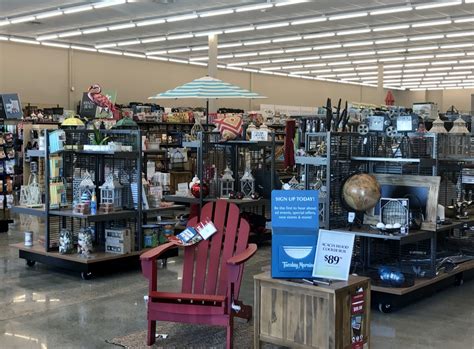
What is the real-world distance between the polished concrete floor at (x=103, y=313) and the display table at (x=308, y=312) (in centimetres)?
73

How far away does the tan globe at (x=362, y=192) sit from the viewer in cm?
528

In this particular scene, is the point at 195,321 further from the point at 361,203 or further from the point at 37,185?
the point at 37,185

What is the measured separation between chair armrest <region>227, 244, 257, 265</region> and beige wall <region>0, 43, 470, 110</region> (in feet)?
48.9

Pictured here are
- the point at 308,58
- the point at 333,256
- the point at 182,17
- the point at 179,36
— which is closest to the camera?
the point at 333,256

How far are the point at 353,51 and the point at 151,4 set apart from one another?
906 cm

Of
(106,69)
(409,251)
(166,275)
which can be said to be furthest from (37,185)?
(106,69)

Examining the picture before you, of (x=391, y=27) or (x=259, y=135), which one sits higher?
(x=391, y=27)

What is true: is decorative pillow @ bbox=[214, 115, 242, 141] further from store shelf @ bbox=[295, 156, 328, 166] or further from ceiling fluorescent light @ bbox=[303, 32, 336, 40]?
ceiling fluorescent light @ bbox=[303, 32, 336, 40]

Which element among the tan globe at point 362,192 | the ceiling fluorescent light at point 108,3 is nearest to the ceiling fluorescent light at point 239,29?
the ceiling fluorescent light at point 108,3

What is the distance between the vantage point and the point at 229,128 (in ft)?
27.8

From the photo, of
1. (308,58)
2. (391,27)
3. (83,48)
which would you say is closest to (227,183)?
(391,27)

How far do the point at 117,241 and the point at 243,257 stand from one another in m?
2.90

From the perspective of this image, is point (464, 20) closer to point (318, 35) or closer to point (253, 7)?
point (318, 35)

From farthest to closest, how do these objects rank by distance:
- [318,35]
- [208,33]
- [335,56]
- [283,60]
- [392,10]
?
[283,60] → [335,56] → [318,35] → [208,33] → [392,10]
